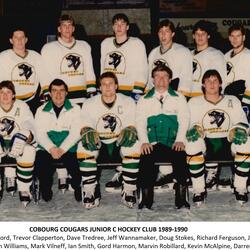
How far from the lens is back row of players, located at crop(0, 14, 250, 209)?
14.0 feet

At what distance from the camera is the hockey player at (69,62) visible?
438 cm

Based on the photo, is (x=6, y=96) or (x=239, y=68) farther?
(x=239, y=68)

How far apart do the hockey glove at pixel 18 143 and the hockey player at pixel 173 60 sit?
1.08 m

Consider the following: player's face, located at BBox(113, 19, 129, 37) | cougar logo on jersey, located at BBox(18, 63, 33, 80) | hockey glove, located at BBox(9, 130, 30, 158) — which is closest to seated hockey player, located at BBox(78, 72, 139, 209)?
hockey glove, located at BBox(9, 130, 30, 158)

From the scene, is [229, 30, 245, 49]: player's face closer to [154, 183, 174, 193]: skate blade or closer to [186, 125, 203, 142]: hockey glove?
[186, 125, 203, 142]: hockey glove

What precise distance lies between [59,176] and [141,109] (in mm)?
869

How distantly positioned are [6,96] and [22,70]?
38 centimetres

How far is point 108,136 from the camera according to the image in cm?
409

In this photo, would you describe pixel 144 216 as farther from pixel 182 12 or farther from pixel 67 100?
pixel 182 12

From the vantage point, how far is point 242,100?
4.32 m

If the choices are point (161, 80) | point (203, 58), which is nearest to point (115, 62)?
point (161, 80)

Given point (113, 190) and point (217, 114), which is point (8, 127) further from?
point (217, 114)

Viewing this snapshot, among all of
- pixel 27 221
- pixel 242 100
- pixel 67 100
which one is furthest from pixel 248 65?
pixel 27 221

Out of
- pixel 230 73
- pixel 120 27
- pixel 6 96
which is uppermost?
pixel 120 27
